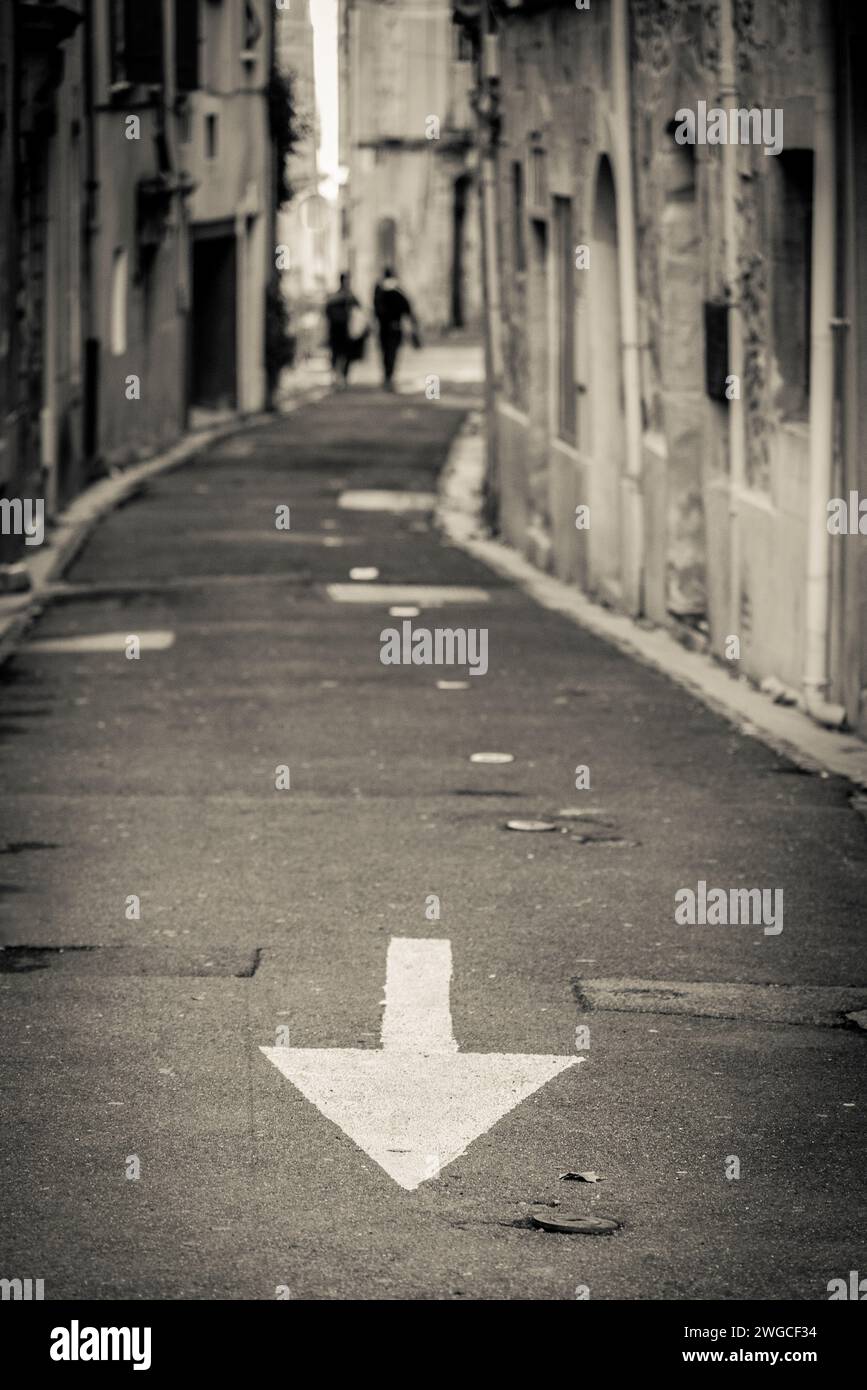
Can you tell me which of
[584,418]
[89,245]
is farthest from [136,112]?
[584,418]

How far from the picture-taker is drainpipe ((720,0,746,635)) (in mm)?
13406

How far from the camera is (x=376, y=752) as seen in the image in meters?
11.1

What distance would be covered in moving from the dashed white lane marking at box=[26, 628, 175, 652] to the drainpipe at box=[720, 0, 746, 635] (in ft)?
10.7

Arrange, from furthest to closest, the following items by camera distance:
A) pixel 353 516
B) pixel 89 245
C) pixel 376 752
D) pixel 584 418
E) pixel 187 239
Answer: pixel 187 239
pixel 89 245
pixel 353 516
pixel 584 418
pixel 376 752

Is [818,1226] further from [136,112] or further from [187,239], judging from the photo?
[187,239]

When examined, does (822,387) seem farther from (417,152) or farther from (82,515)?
(417,152)

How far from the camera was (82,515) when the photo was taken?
905 inches

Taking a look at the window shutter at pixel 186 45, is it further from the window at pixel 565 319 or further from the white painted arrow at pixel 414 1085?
the white painted arrow at pixel 414 1085

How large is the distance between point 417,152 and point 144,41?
1145 inches

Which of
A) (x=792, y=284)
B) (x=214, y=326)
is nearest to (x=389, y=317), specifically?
(x=214, y=326)

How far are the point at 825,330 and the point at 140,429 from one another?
18239 millimetres

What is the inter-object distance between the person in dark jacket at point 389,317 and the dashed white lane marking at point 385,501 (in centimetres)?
1209

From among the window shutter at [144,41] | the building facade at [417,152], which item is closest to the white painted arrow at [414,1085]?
the window shutter at [144,41]

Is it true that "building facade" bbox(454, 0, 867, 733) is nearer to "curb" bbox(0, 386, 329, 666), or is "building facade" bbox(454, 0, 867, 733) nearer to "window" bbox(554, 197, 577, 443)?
"window" bbox(554, 197, 577, 443)
